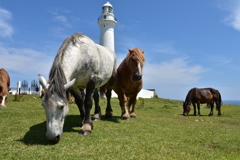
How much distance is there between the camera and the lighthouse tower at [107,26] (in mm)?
37188

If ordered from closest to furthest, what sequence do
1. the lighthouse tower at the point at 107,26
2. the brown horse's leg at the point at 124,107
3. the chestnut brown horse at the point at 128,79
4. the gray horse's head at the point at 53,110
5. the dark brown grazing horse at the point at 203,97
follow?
the gray horse's head at the point at 53,110 → the chestnut brown horse at the point at 128,79 → the brown horse's leg at the point at 124,107 → the dark brown grazing horse at the point at 203,97 → the lighthouse tower at the point at 107,26

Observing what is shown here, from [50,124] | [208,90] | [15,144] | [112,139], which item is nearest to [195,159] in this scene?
[112,139]

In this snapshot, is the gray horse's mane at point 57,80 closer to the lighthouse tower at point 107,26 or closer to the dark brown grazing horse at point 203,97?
the dark brown grazing horse at point 203,97

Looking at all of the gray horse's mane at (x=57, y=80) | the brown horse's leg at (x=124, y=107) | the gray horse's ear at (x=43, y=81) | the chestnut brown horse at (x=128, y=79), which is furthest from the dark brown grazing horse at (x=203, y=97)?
the gray horse's ear at (x=43, y=81)

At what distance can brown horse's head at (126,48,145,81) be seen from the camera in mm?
6477

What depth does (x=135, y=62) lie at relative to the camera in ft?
22.1

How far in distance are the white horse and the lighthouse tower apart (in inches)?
1240

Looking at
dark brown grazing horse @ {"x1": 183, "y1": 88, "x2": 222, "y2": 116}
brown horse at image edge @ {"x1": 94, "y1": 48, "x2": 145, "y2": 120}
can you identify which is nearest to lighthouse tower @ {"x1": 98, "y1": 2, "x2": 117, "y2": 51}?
dark brown grazing horse @ {"x1": 183, "y1": 88, "x2": 222, "y2": 116}

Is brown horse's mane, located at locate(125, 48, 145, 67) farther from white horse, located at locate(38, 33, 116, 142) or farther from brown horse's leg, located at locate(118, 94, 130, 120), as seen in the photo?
brown horse's leg, located at locate(118, 94, 130, 120)

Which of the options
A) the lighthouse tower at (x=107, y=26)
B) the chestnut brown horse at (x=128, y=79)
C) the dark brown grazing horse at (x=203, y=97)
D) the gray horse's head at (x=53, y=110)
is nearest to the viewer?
the gray horse's head at (x=53, y=110)

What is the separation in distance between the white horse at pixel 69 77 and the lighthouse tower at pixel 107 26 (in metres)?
31.5

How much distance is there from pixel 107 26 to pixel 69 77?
35235 millimetres

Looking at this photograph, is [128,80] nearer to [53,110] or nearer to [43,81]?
[43,81]

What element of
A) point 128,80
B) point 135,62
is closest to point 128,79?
point 128,80
